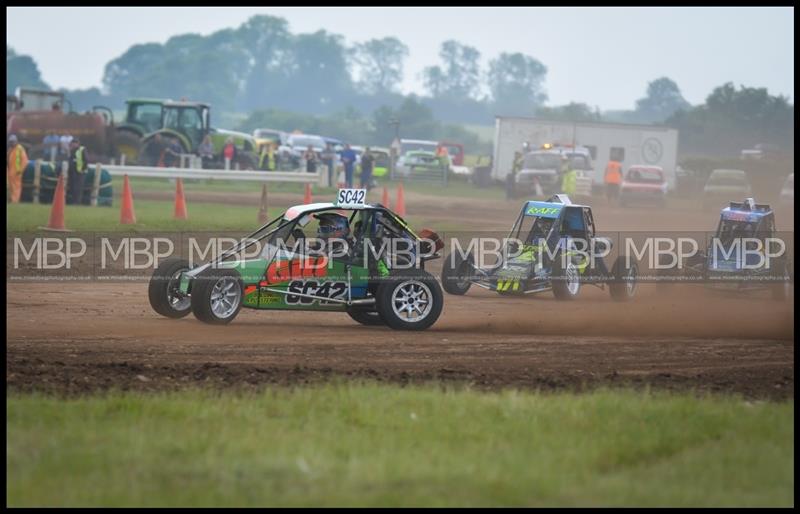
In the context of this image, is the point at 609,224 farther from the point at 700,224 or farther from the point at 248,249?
the point at 248,249

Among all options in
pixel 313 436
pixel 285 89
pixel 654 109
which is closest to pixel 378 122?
pixel 654 109

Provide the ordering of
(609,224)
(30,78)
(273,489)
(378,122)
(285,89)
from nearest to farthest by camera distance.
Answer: (273,489)
(609,224)
(378,122)
(30,78)
(285,89)

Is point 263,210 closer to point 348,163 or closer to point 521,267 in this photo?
point 521,267

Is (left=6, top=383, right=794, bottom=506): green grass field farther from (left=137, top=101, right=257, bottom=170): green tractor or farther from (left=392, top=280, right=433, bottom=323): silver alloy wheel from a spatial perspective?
(left=137, top=101, right=257, bottom=170): green tractor

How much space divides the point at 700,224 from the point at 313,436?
89.1 ft

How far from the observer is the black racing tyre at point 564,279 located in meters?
16.7

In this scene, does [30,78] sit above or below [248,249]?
above

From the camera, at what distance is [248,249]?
13938mm

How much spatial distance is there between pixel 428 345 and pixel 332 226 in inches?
67.9

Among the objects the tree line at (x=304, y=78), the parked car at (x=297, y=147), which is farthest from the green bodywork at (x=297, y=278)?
the tree line at (x=304, y=78)

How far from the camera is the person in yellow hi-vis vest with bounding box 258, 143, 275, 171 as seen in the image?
4853cm

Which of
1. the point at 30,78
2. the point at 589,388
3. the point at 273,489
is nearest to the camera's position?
the point at 273,489

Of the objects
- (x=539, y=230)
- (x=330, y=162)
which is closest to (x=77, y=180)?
(x=539, y=230)

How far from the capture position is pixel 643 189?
42750mm
